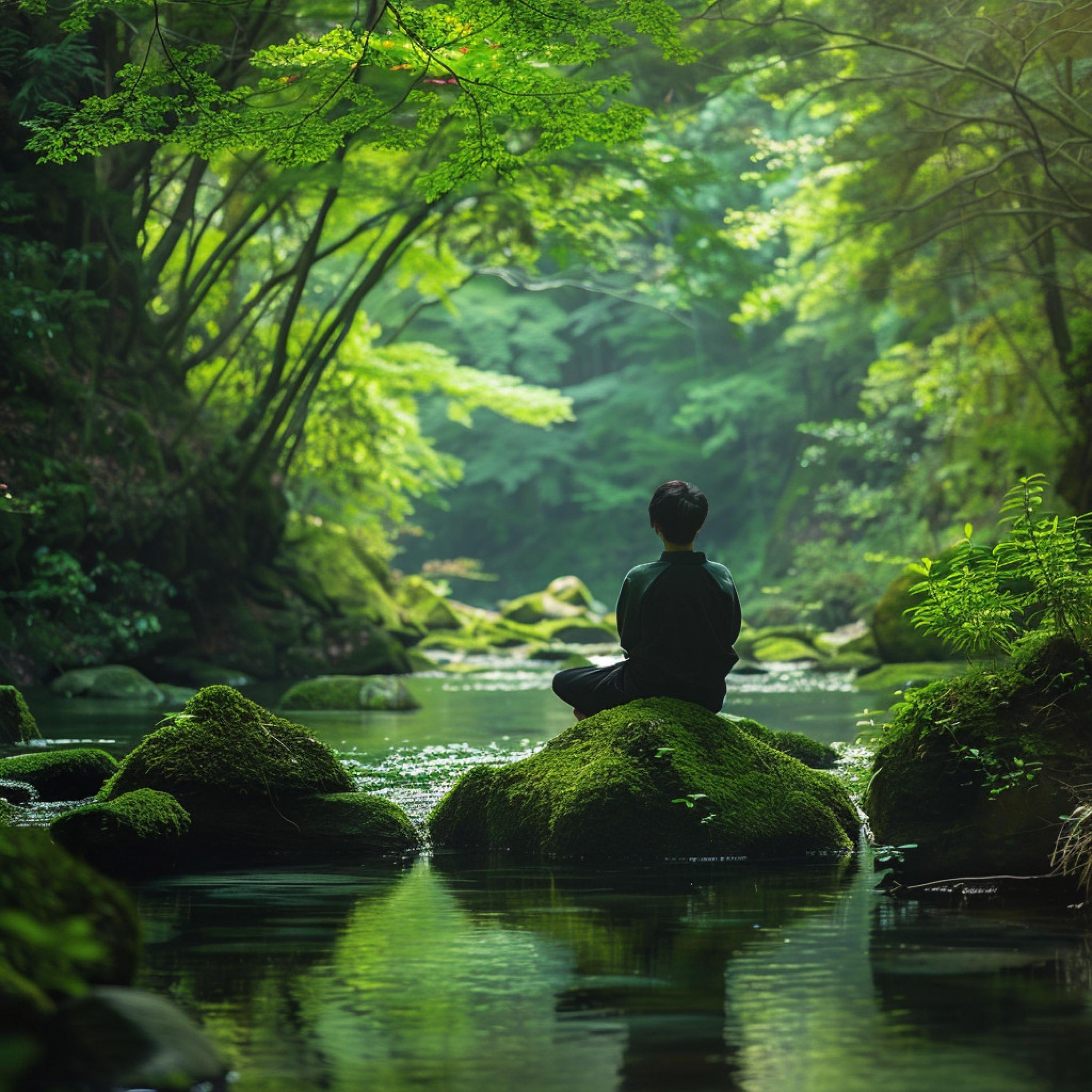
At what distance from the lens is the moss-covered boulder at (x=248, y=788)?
21.9 ft

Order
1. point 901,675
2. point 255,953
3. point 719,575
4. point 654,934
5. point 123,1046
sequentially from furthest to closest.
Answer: point 901,675 → point 719,575 → point 654,934 → point 255,953 → point 123,1046

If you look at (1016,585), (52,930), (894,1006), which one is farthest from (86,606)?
(52,930)

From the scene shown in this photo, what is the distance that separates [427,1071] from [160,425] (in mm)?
17176

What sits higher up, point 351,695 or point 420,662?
point 420,662

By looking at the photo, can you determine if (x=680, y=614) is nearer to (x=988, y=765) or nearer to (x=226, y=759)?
(x=988, y=765)

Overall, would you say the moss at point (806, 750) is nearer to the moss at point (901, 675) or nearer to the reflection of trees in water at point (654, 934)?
the reflection of trees in water at point (654, 934)

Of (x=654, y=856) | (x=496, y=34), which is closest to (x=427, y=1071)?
(x=654, y=856)

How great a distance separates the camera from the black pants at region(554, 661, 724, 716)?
6.90m

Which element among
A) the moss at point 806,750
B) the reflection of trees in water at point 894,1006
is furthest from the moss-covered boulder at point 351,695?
the reflection of trees in water at point 894,1006

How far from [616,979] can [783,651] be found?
23119 millimetres

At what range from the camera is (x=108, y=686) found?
16.2 metres

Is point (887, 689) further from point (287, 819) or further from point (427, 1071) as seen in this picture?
point (427, 1071)

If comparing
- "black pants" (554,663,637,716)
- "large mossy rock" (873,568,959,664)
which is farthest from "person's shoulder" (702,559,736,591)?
"large mossy rock" (873,568,959,664)

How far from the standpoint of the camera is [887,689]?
17781mm
